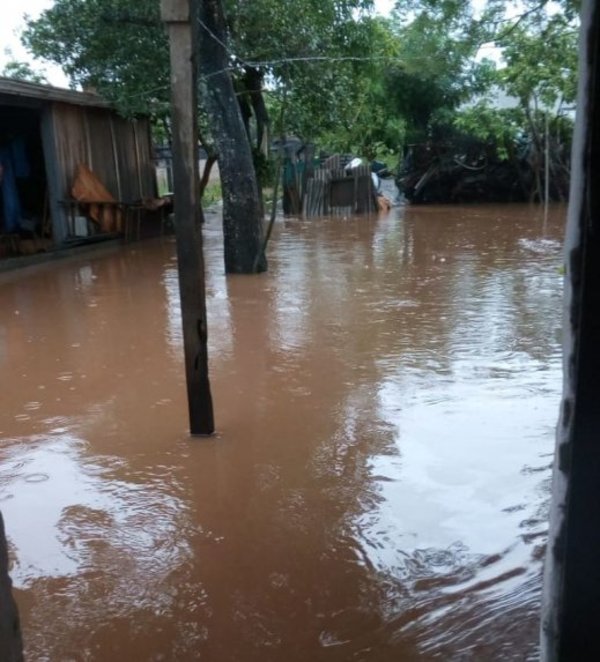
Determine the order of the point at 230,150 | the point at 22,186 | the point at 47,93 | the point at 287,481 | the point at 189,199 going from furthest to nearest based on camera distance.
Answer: the point at 22,186, the point at 47,93, the point at 230,150, the point at 189,199, the point at 287,481

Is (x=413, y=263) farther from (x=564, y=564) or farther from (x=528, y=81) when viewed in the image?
(x=564, y=564)

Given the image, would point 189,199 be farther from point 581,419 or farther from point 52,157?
Answer: point 52,157

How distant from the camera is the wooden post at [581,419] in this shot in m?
1.45

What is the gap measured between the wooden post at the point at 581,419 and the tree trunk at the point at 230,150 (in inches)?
370

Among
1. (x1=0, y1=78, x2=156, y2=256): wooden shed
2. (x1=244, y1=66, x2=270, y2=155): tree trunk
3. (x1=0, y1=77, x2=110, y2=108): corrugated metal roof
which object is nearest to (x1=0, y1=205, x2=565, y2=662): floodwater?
(x1=0, y1=77, x2=110, y2=108): corrugated metal roof


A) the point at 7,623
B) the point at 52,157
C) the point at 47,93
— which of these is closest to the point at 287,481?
the point at 7,623

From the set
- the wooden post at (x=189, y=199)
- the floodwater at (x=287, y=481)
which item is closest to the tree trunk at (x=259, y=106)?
the floodwater at (x=287, y=481)

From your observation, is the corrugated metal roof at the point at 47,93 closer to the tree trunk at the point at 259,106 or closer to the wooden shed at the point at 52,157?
the wooden shed at the point at 52,157

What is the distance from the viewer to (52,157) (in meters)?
13.6

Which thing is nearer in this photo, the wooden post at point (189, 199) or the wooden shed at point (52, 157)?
the wooden post at point (189, 199)

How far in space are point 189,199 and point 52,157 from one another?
1026 centimetres

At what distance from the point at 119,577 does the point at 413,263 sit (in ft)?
30.7

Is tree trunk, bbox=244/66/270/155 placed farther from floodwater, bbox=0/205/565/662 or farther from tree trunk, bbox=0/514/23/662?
tree trunk, bbox=0/514/23/662

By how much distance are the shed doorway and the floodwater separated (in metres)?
5.53
